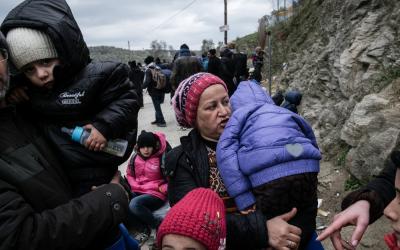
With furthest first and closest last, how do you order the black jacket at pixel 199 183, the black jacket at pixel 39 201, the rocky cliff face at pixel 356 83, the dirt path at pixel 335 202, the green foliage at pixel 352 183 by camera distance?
1. the green foliage at pixel 352 183
2. the rocky cliff face at pixel 356 83
3. the dirt path at pixel 335 202
4. the black jacket at pixel 199 183
5. the black jacket at pixel 39 201

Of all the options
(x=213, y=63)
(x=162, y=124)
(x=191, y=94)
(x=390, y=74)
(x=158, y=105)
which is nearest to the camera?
(x=191, y=94)

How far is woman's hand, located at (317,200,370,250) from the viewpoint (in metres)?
1.61

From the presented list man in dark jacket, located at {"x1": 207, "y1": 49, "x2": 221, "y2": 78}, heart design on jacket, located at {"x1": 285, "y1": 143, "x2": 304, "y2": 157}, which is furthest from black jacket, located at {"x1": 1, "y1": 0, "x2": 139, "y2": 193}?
man in dark jacket, located at {"x1": 207, "y1": 49, "x2": 221, "y2": 78}

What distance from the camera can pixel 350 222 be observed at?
1.66 metres

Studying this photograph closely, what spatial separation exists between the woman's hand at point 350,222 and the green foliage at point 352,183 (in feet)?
10.2

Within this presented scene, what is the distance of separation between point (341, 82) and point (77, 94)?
5641 mm

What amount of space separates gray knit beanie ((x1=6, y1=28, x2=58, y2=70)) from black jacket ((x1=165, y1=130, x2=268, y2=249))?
2.78 feet

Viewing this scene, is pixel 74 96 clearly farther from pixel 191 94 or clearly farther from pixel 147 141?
pixel 147 141

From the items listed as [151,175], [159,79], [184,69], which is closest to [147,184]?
[151,175]

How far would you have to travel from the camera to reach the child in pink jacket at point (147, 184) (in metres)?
4.70

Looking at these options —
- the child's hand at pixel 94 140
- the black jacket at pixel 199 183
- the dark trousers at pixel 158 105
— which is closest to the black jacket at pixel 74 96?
the child's hand at pixel 94 140

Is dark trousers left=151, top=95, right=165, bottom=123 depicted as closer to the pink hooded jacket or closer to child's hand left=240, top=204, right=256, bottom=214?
the pink hooded jacket

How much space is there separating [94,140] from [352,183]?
3.90 meters

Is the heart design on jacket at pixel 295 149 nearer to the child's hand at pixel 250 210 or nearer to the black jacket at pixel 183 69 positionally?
the child's hand at pixel 250 210
